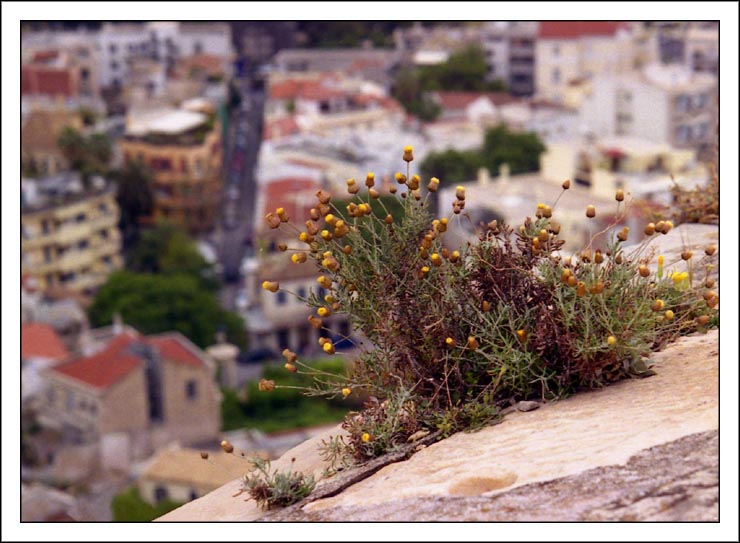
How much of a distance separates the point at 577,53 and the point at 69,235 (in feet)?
58.8

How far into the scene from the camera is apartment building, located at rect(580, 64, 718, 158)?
32438mm

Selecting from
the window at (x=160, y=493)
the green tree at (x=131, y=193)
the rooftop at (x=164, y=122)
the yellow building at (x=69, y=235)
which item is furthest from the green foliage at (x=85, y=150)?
the window at (x=160, y=493)

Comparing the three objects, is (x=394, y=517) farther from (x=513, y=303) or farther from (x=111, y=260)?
(x=111, y=260)

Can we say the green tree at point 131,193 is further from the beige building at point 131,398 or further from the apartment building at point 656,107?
the apartment building at point 656,107

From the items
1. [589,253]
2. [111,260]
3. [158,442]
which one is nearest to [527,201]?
[158,442]

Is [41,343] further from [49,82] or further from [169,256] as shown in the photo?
[49,82]

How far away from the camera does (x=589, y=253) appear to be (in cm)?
208

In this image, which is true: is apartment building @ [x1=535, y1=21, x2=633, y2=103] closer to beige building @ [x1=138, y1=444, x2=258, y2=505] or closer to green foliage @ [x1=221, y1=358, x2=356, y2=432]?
green foliage @ [x1=221, y1=358, x2=356, y2=432]

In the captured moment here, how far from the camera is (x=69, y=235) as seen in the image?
32438 millimetres

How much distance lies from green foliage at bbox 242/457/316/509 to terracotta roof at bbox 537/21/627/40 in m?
38.7

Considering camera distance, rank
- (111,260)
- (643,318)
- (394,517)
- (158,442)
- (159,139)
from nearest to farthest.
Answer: (394,517) < (643,318) < (158,442) < (111,260) < (159,139)

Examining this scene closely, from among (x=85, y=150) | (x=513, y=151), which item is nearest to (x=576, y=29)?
(x=513, y=151)

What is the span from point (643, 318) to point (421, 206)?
0.41 m

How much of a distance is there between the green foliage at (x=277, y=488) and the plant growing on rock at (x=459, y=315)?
127 millimetres
